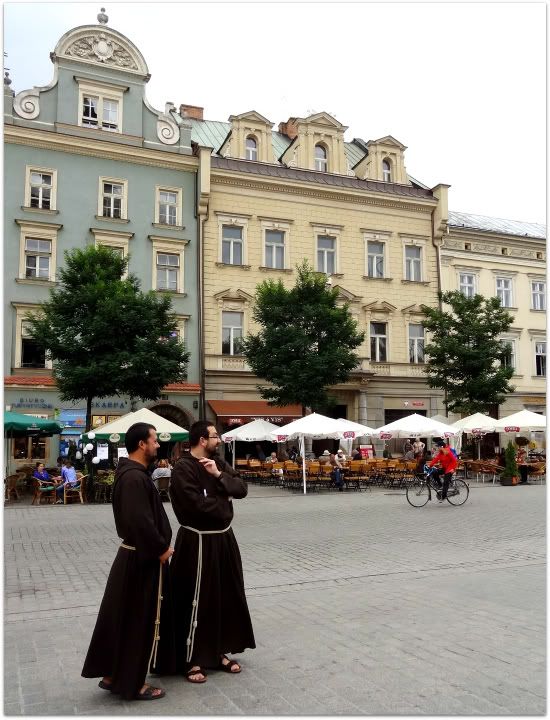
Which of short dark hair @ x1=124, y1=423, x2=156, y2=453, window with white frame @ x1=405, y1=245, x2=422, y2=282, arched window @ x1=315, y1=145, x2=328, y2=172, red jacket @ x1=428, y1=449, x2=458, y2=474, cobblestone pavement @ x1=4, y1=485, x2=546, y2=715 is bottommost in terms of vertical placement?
cobblestone pavement @ x1=4, y1=485, x2=546, y2=715

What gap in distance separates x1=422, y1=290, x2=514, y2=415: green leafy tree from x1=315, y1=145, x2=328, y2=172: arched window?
9614 mm

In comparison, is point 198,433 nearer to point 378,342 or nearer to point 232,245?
point 232,245

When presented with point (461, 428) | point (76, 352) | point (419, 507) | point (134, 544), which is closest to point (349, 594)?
point (134, 544)

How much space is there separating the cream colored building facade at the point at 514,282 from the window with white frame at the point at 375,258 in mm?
3556

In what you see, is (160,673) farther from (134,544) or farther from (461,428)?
(461,428)

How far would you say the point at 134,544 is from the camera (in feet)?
14.4

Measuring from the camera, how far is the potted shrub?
23.6m

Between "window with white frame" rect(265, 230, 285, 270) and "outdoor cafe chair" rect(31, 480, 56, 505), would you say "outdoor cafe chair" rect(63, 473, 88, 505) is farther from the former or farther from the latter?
"window with white frame" rect(265, 230, 285, 270)

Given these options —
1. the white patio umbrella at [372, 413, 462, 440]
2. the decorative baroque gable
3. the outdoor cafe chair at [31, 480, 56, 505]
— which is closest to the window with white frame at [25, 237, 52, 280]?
the decorative baroque gable

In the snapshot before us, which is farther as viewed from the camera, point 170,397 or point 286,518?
point 170,397

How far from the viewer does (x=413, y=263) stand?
115 ft

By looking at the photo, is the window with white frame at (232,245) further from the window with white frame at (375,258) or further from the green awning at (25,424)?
the green awning at (25,424)

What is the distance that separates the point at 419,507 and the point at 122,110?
73.1ft

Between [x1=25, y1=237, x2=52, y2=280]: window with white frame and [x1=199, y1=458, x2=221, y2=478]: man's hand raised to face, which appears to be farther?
[x1=25, y1=237, x2=52, y2=280]: window with white frame
